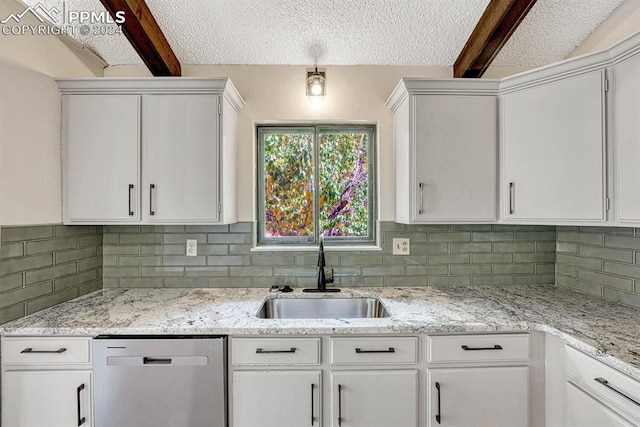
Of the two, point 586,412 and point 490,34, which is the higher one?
point 490,34

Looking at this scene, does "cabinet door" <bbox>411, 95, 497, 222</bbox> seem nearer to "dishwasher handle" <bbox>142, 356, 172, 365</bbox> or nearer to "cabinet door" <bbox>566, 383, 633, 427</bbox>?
"cabinet door" <bbox>566, 383, 633, 427</bbox>

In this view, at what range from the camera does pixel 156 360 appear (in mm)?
1494

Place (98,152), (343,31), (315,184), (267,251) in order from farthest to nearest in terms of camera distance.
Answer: (315,184) < (267,251) < (343,31) < (98,152)

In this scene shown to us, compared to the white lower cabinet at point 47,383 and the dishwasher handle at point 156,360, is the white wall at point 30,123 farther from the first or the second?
the dishwasher handle at point 156,360

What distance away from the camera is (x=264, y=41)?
2055 millimetres

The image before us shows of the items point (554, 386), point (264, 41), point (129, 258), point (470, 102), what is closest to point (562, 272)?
point (554, 386)

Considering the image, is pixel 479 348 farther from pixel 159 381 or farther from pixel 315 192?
pixel 159 381

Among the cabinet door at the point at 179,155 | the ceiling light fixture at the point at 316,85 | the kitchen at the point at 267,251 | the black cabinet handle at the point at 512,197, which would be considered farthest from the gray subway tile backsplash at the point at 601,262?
the cabinet door at the point at 179,155

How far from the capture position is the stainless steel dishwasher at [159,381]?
1.48m

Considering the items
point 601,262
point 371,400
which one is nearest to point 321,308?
point 371,400

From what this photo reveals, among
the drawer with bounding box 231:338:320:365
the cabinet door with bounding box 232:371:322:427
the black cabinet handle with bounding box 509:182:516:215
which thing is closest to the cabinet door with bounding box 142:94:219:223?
the drawer with bounding box 231:338:320:365

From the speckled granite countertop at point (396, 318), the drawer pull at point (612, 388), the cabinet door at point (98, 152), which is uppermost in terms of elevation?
the cabinet door at point (98, 152)

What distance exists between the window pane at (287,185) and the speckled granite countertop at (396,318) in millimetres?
542

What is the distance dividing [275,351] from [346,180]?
4.22ft
